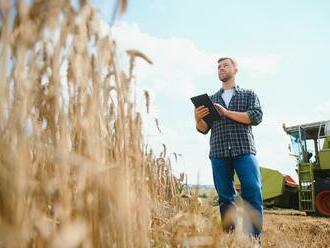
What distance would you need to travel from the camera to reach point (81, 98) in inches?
36.0

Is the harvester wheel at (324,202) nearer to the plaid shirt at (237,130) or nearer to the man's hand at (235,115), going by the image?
the plaid shirt at (237,130)

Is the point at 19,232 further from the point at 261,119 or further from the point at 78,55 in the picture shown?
the point at 261,119

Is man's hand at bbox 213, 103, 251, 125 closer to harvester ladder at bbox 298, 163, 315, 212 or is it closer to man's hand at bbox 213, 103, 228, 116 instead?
man's hand at bbox 213, 103, 228, 116

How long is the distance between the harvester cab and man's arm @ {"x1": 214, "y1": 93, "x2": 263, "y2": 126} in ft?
22.0

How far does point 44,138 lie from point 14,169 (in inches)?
12.2

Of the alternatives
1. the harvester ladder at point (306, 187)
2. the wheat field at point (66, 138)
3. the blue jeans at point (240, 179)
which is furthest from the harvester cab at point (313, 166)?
the wheat field at point (66, 138)

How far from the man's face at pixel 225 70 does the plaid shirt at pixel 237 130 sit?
4.3 inches

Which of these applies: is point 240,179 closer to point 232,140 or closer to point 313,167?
point 232,140

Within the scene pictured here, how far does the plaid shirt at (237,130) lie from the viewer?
3031 mm

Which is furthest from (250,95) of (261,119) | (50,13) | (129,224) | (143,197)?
(50,13)

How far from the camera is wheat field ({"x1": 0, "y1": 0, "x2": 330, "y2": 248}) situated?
69 centimetres

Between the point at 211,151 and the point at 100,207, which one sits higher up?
the point at 211,151

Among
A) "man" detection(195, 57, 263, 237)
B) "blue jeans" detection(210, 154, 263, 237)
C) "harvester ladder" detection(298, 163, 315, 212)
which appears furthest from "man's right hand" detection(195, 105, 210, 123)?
"harvester ladder" detection(298, 163, 315, 212)

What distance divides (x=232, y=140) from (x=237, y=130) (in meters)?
0.10
